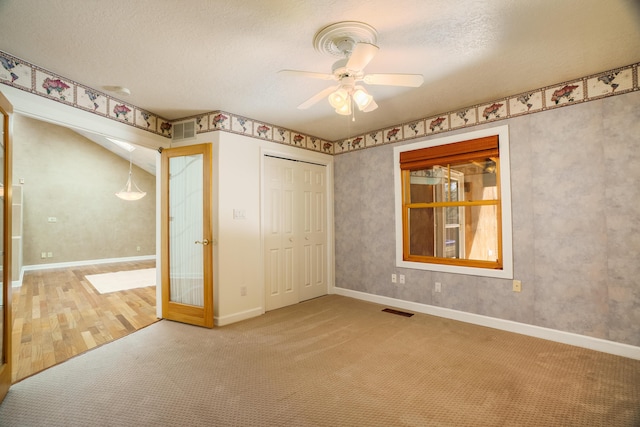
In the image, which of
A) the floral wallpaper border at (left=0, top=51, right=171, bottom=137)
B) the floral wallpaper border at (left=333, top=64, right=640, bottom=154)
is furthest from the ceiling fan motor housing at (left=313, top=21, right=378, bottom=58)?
the floral wallpaper border at (left=0, top=51, right=171, bottom=137)

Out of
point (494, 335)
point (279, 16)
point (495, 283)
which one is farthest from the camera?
point (495, 283)

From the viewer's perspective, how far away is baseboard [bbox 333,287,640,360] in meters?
2.55

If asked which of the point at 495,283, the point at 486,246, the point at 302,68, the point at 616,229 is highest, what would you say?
the point at 302,68

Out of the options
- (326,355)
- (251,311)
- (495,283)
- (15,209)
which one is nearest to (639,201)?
(495,283)

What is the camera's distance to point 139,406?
190 cm

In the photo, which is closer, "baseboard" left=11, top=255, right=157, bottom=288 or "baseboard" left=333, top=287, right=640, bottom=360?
"baseboard" left=333, top=287, right=640, bottom=360

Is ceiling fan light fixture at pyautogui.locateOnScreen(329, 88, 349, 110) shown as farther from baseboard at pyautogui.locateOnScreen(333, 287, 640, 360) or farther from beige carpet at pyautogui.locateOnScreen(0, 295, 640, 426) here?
baseboard at pyautogui.locateOnScreen(333, 287, 640, 360)

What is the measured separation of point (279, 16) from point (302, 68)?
632mm

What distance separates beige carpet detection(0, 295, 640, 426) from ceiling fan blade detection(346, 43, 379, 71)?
214cm

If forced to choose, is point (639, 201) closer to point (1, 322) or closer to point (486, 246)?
point (486, 246)

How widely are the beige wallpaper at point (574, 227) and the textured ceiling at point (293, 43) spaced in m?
0.48

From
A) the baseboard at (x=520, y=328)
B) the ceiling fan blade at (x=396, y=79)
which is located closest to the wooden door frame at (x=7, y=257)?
the ceiling fan blade at (x=396, y=79)

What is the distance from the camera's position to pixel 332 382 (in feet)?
7.14

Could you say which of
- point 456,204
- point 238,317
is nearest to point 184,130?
point 238,317
